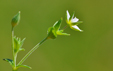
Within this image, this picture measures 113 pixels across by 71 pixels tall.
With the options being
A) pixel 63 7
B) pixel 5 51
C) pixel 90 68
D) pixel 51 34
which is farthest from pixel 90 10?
pixel 51 34

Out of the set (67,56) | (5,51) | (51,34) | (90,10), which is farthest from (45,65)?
(51,34)

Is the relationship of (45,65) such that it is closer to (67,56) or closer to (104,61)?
(67,56)

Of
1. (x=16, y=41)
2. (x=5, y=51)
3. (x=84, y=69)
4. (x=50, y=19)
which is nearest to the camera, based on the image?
(x=16, y=41)

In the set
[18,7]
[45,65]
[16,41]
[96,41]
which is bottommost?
[45,65]

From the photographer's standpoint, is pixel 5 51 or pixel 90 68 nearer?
pixel 5 51

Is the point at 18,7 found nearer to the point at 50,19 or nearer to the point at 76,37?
the point at 50,19

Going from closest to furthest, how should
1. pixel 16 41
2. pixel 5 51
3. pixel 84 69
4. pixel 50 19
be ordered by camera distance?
1. pixel 16 41
2. pixel 5 51
3. pixel 84 69
4. pixel 50 19

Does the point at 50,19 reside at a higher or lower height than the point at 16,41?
lower
